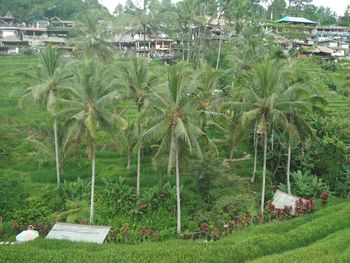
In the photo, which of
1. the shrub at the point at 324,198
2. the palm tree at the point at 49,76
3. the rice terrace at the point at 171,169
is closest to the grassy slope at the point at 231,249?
the rice terrace at the point at 171,169

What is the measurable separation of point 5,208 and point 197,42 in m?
40.4

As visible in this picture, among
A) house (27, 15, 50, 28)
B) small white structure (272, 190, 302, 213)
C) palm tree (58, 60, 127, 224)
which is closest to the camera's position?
palm tree (58, 60, 127, 224)

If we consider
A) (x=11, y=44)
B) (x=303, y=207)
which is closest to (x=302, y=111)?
(x=303, y=207)

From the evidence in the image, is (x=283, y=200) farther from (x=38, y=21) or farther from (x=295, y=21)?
(x=38, y=21)

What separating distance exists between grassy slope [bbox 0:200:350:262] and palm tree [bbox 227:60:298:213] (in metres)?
5.31

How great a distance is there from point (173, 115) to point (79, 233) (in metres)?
7.16

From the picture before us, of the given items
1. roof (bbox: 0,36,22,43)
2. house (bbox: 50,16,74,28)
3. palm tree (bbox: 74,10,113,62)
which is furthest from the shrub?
house (bbox: 50,16,74,28)

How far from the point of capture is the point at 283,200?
25.1 m

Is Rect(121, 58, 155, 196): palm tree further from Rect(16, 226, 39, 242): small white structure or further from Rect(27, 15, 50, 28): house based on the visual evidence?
Rect(27, 15, 50, 28): house

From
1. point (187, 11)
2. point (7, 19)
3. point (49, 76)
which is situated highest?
point (187, 11)

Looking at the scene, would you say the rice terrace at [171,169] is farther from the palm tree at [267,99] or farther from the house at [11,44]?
the house at [11,44]

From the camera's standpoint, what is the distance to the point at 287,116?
25.0 meters

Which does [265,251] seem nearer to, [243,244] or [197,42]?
[243,244]

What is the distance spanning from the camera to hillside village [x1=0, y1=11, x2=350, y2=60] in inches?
2682
